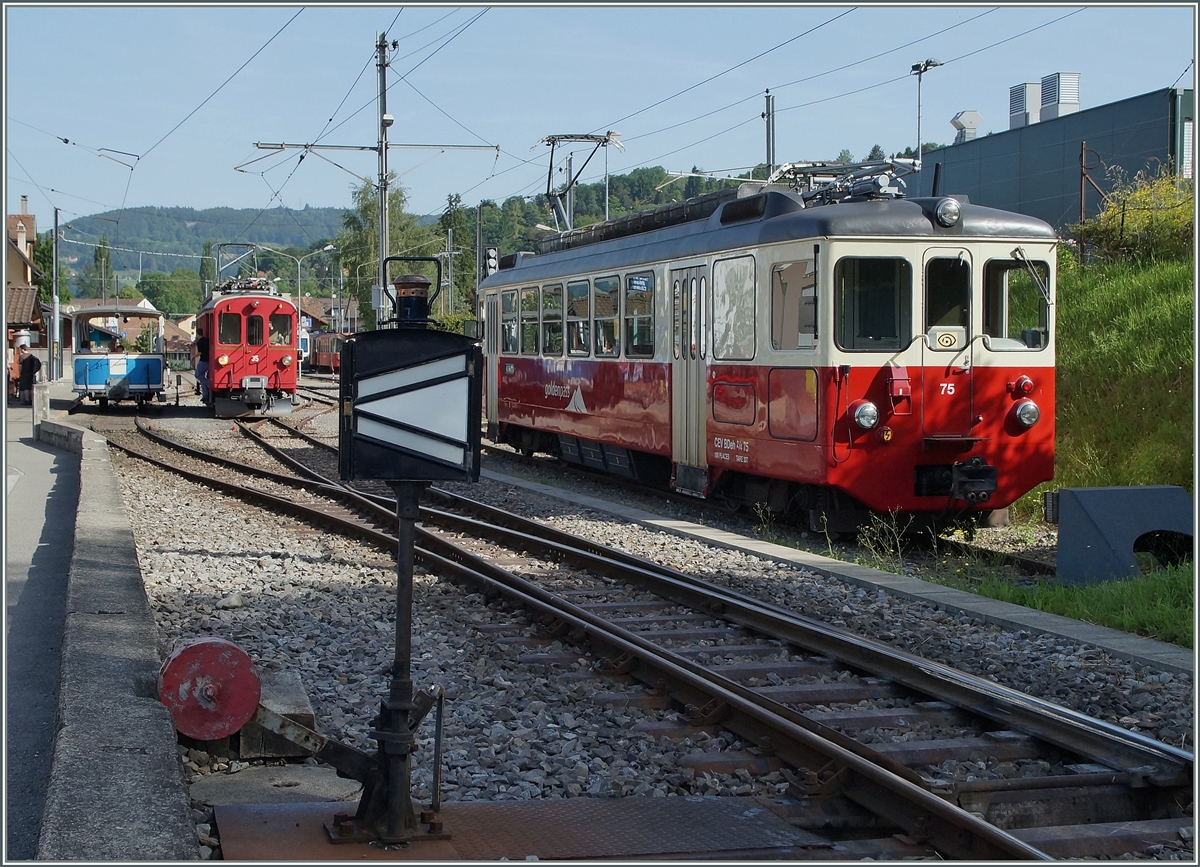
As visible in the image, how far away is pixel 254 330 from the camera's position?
31688 mm

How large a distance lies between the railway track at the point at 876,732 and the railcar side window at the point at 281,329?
2427cm

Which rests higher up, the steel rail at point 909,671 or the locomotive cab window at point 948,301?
the locomotive cab window at point 948,301

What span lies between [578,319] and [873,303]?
623 cm

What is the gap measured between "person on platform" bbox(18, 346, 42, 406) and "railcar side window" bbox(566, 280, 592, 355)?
60.6 feet

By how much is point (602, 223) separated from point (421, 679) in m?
11.3

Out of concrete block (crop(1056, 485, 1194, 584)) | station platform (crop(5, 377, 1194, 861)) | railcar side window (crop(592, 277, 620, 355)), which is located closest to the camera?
station platform (crop(5, 377, 1194, 861))

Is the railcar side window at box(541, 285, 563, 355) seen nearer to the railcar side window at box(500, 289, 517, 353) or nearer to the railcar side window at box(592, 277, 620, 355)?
the railcar side window at box(592, 277, 620, 355)

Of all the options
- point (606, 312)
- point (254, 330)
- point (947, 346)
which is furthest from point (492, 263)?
point (947, 346)

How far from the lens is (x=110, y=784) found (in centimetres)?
433

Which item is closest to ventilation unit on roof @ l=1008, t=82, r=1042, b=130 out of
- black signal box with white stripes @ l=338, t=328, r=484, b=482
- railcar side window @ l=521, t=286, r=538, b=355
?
railcar side window @ l=521, t=286, r=538, b=355

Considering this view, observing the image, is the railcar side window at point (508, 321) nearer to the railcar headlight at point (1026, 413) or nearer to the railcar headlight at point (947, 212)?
the railcar headlight at point (947, 212)

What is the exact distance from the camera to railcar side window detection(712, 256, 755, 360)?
1217 centimetres

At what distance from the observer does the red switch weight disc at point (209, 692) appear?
4.81 m

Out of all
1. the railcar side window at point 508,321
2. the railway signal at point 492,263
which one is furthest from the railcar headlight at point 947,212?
the railway signal at point 492,263
